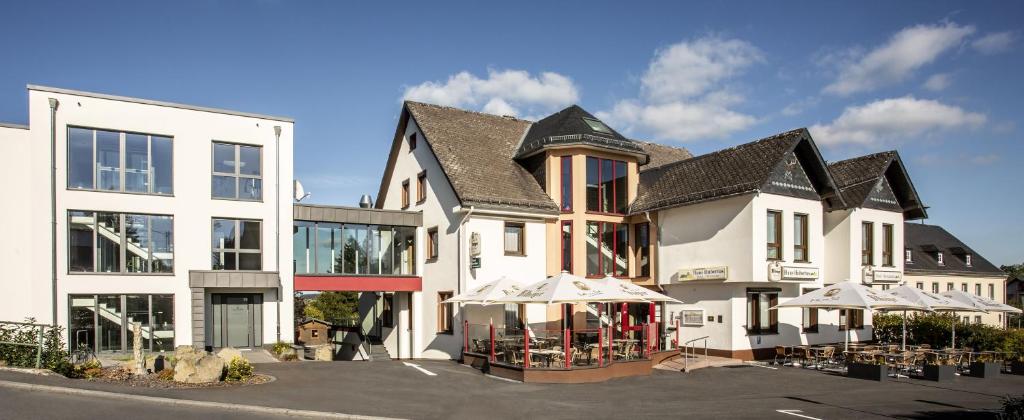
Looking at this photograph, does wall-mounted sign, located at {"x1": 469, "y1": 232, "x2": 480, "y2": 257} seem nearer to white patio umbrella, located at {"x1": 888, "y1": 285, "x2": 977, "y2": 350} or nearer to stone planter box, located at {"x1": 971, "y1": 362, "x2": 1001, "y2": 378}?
white patio umbrella, located at {"x1": 888, "y1": 285, "x2": 977, "y2": 350}

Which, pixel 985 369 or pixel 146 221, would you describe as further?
pixel 146 221

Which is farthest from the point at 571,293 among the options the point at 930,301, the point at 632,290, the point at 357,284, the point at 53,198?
the point at 53,198

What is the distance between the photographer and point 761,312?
2392 cm

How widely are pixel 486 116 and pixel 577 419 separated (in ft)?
62.1

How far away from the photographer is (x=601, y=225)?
86.6 ft

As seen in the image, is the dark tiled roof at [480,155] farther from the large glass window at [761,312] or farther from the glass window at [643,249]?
the large glass window at [761,312]

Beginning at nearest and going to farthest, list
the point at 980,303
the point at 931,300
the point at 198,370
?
the point at 198,370
the point at 931,300
the point at 980,303

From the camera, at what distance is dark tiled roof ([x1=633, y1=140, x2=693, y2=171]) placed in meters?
31.9

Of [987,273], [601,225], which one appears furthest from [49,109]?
[987,273]

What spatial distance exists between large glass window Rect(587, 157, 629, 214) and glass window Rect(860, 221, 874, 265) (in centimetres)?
923

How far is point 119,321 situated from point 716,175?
63.4 feet

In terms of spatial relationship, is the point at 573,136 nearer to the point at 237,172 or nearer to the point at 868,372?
the point at 237,172

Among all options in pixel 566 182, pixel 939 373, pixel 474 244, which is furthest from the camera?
pixel 566 182

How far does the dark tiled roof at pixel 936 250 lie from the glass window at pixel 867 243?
16810mm
